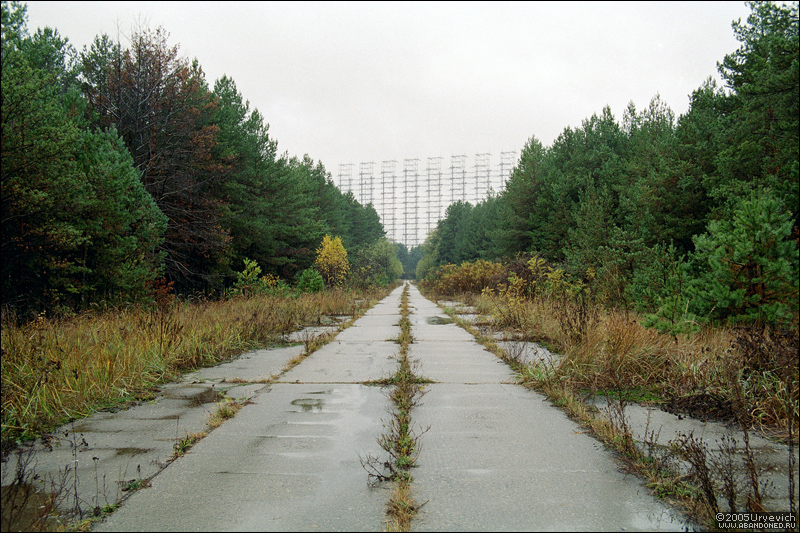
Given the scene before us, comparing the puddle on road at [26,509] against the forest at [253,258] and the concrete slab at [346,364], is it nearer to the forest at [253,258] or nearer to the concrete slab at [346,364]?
the forest at [253,258]

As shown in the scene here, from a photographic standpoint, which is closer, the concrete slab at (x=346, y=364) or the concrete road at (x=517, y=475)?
the concrete road at (x=517, y=475)

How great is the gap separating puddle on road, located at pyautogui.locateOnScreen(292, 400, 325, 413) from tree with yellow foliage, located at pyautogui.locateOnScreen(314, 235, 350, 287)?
72.8 feet

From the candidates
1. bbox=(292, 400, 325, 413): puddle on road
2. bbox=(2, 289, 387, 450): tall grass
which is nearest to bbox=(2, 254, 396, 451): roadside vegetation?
bbox=(2, 289, 387, 450): tall grass

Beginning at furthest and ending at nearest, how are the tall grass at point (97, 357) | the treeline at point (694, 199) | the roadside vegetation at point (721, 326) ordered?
1. the treeline at point (694, 199)
2. the tall grass at point (97, 357)
3. the roadside vegetation at point (721, 326)

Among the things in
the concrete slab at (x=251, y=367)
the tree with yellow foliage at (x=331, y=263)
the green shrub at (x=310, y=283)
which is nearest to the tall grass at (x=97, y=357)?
the concrete slab at (x=251, y=367)

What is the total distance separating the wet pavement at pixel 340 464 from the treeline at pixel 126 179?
5311mm

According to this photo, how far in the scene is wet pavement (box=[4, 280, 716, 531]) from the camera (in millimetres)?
2490

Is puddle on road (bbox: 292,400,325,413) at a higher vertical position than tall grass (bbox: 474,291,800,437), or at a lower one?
lower

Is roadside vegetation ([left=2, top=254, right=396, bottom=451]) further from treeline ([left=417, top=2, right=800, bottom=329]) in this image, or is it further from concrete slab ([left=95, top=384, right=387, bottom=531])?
treeline ([left=417, top=2, right=800, bottom=329])

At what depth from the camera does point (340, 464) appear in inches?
129

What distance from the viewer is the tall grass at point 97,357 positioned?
4.33 meters

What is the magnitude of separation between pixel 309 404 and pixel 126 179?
807cm

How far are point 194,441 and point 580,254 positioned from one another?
18091mm

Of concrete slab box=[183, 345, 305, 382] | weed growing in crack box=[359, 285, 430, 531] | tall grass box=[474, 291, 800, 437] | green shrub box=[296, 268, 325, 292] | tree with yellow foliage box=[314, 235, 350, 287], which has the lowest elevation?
concrete slab box=[183, 345, 305, 382]
